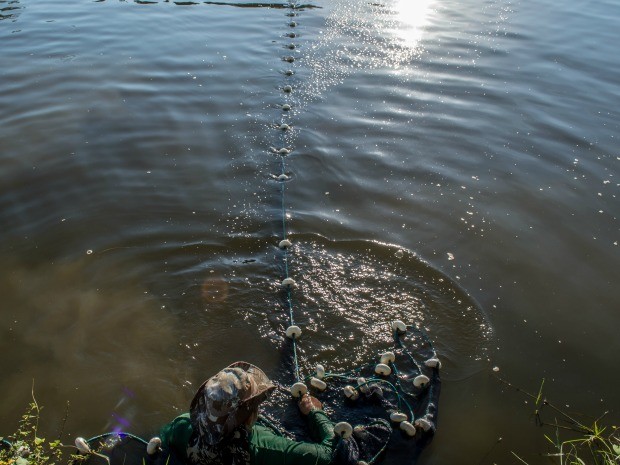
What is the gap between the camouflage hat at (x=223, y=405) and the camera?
2.87m

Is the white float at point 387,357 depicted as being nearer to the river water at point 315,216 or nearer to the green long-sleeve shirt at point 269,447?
the river water at point 315,216

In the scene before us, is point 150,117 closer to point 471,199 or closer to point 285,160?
point 285,160

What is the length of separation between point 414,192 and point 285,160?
62.1 inches

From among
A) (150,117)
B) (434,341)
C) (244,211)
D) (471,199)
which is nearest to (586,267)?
(471,199)

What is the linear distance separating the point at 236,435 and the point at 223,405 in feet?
0.80

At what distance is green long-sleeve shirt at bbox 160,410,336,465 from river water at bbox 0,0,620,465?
0.70 meters

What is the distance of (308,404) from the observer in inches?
149

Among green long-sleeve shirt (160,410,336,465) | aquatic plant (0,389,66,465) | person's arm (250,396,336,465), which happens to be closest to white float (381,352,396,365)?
person's arm (250,396,336,465)

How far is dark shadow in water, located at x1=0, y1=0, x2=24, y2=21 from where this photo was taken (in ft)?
35.9

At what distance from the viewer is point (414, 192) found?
19.8ft

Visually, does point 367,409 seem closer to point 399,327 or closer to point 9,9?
point 399,327

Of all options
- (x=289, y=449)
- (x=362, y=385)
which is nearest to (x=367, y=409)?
(x=362, y=385)

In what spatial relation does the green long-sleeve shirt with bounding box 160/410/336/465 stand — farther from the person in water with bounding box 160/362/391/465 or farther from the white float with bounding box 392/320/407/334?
the white float with bounding box 392/320/407/334

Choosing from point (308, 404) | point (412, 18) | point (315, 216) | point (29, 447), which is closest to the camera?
point (29, 447)
